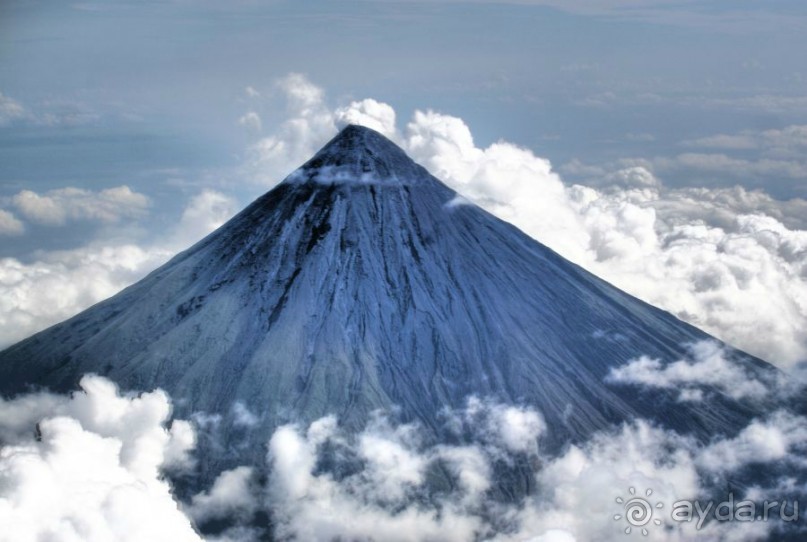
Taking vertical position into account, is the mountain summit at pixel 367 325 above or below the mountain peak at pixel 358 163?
below

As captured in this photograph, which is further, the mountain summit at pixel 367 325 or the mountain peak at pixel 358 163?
the mountain peak at pixel 358 163

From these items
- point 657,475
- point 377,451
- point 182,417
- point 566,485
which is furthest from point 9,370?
point 657,475

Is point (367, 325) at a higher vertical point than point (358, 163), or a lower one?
lower

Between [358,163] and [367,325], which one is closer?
[367,325]
